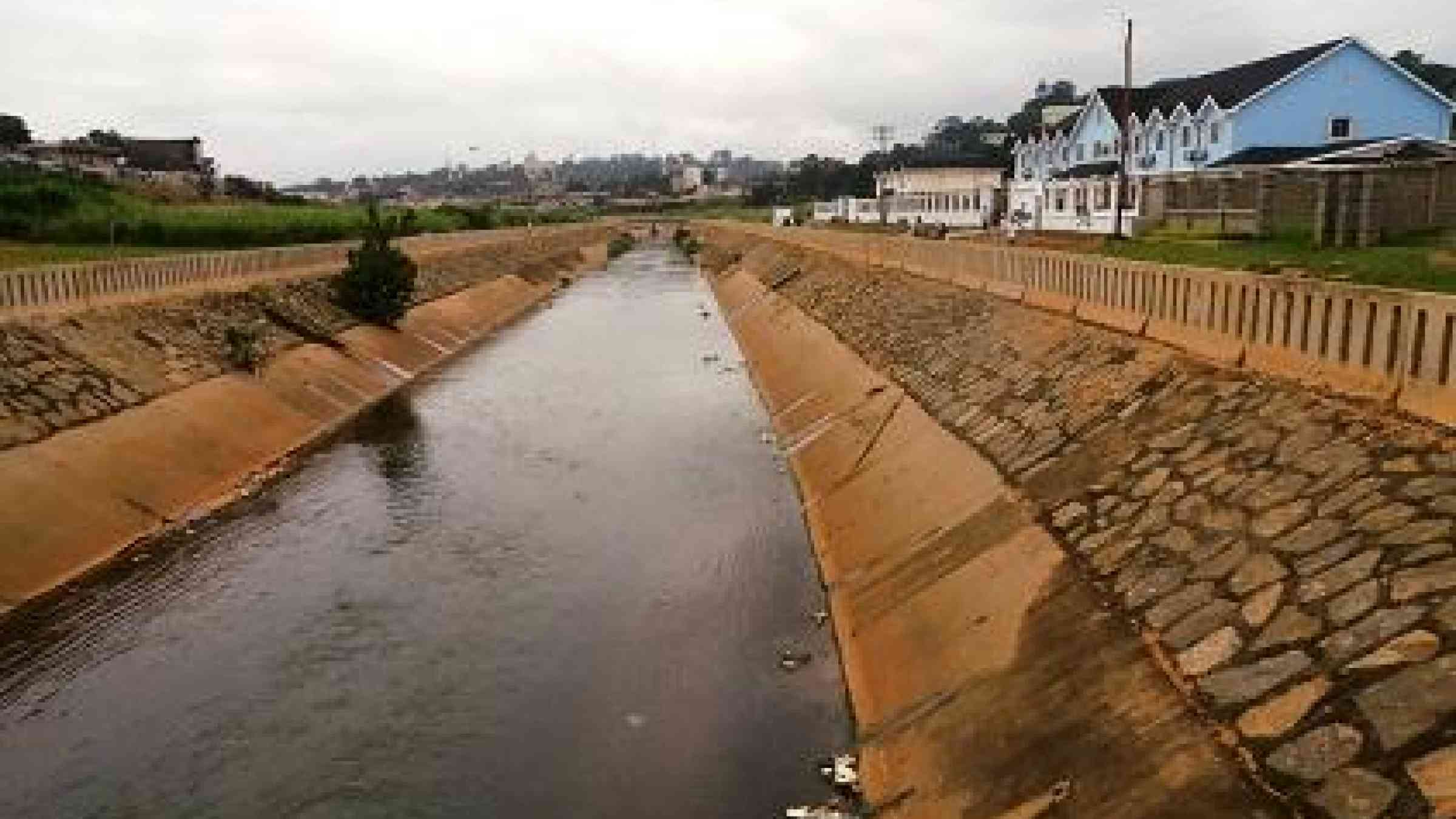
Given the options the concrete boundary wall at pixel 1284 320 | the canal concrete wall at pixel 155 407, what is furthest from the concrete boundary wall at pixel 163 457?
the concrete boundary wall at pixel 1284 320

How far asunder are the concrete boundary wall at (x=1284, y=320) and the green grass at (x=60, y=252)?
114 feet

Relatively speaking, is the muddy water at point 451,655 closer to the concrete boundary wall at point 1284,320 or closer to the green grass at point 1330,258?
the concrete boundary wall at point 1284,320

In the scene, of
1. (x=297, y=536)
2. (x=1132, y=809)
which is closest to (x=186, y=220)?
(x=297, y=536)

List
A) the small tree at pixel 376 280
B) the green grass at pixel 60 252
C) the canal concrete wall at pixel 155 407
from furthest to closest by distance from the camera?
the small tree at pixel 376 280 → the green grass at pixel 60 252 → the canal concrete wall at pixel 155 407

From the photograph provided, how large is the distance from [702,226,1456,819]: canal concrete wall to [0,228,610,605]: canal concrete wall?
1559 cm

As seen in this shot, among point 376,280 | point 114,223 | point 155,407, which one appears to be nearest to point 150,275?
point 155,407

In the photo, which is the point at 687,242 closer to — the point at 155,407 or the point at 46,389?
the point at 155,407

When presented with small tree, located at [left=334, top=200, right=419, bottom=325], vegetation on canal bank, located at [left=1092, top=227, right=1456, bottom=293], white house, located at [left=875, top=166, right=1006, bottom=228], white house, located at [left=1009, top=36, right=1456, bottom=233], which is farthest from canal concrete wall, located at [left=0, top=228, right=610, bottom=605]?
white house, located at [left=875, top=166, right=1006, bottom=228]

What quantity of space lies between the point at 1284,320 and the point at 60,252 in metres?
51.7

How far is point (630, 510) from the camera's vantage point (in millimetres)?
29328

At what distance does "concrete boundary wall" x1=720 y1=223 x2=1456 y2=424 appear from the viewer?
14.0 metres

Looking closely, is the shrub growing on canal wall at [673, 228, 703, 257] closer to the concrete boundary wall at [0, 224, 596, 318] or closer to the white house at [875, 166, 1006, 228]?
the white house at [875, 166, 1006, 228]

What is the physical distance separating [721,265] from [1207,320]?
89.8 metres

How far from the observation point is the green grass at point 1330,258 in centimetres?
2305
